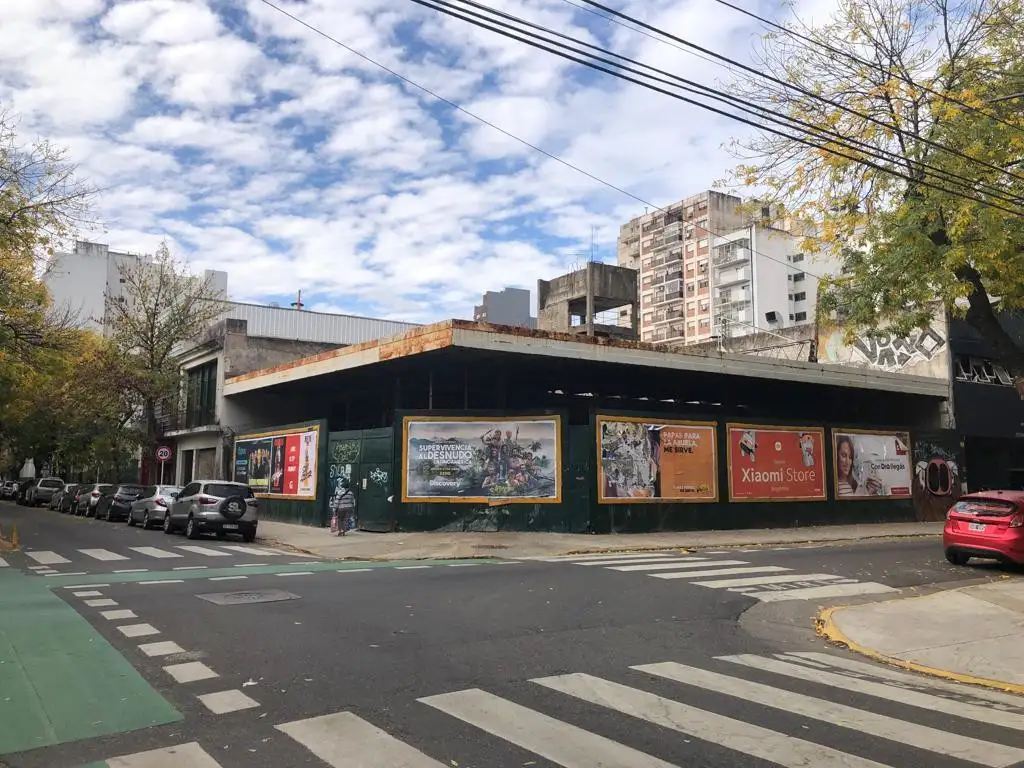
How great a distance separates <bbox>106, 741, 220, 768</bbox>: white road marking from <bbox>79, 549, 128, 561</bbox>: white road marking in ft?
43.0

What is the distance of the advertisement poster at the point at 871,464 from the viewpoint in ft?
94.0

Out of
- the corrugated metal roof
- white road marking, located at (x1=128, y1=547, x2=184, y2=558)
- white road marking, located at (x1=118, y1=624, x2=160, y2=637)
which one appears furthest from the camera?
the corrugated metal roof

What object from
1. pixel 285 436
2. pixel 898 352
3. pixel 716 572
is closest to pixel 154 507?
pixel 285 436

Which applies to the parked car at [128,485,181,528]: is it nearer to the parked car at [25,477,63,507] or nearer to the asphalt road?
the asphalt road

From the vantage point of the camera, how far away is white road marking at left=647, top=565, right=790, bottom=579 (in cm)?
1378

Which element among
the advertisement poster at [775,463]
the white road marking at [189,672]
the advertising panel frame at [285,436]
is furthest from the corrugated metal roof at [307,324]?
the white road marking at [189,672]

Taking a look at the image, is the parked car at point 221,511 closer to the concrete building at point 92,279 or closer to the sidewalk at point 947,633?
the sidewalk at point 947,633

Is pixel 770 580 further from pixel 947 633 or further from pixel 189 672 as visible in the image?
pixel 189 672

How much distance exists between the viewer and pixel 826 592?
12703mm

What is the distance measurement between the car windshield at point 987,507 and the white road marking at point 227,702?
14316mm

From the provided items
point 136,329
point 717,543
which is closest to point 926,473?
point 717,543

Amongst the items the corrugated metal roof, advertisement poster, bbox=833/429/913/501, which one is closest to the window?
the corrugated metal roof

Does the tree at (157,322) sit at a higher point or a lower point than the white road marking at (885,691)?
higher

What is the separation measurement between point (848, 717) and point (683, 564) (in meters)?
10.00
